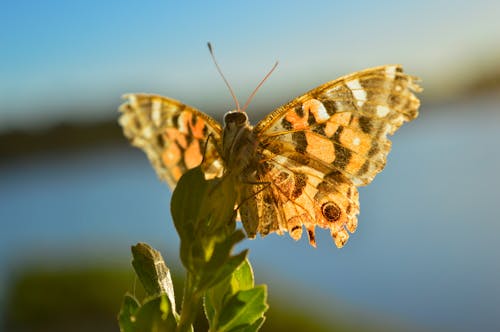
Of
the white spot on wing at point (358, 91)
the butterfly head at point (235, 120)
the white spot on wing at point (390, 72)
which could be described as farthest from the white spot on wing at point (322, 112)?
the butterfly head at point (235, 120)

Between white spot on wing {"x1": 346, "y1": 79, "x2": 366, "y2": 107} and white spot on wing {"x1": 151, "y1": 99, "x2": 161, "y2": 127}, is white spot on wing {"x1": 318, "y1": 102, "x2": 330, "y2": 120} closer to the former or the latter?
white spot on wing {"x1": 346, "y1": 79, "x2": 366, "y2": 107}

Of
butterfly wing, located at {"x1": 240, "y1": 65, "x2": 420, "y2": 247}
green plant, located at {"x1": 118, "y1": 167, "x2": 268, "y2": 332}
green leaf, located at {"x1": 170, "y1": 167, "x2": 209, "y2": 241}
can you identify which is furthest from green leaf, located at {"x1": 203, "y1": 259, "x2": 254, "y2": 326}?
butterfly wing, located at {"x1": 240, "y1": 65, "x2": 420, "y2": 247}

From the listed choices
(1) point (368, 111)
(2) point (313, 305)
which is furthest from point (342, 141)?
(2) point (313, 305)

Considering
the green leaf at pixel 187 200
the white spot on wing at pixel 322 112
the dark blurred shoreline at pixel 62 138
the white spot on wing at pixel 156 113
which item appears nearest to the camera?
the green leaf at pixel 187 200

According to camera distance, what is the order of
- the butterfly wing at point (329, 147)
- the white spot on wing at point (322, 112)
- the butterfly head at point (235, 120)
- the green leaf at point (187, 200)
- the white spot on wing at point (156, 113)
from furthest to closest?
the white spot on wing at point (156, 113) → the white spot on wing at point (322, 112) → the butterfly wing at point (329, 147) → the butterfly head at point (235, 120) → the green leaf at point (187, 200)

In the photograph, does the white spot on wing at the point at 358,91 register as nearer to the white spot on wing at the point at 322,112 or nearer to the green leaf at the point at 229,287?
the white spot on wing at the point at 322,112

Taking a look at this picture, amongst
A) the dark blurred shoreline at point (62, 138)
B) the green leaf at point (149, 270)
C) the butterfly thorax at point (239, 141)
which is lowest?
the green leaf at point (149, 270)

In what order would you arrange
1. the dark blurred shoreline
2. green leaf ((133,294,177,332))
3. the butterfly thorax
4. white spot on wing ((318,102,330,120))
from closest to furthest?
green leaf ((133,294,177,332))
the butterfly thorax
white spot on wing ((318,102,330,120))
the dark blurred shoreline
